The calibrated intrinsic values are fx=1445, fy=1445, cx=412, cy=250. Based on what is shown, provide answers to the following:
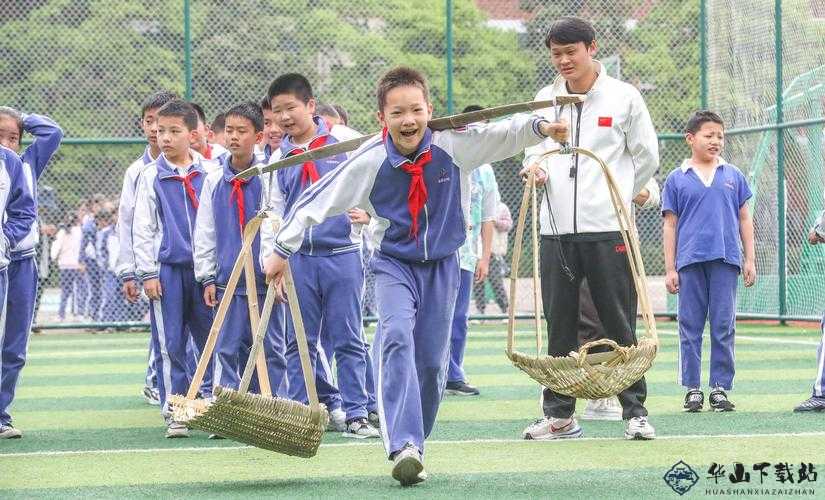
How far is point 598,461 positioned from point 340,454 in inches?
52.9

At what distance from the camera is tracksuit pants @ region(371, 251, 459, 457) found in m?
6.29

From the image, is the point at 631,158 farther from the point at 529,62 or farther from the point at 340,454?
the point at 529,62

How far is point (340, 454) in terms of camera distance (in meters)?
7.35

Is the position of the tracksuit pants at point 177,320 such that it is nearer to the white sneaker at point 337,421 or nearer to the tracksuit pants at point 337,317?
Result: the tracksuit pants at point 337,317

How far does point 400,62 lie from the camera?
696 inches

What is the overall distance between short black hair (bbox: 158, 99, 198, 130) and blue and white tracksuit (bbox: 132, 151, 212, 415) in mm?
256

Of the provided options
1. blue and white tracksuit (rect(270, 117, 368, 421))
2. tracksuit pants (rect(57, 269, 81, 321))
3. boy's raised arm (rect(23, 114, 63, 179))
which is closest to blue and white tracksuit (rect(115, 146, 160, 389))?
boy's raised arm (rect(23, 114, 63, 179))

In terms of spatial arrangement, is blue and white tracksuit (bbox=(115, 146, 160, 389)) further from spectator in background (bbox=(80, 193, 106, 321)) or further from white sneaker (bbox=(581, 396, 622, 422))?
spectator in background (bbox=(80, 193, 106, 321))

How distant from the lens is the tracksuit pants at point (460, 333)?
10648mm

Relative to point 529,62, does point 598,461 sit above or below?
below

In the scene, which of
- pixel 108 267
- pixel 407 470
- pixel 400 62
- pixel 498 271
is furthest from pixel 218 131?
pixel 498 271

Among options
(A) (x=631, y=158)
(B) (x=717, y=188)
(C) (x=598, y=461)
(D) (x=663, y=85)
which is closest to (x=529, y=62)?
(D) (x=663, y=85)

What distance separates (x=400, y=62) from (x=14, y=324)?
32.1ft

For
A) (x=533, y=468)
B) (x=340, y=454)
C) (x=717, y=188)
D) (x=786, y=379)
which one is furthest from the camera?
(x=786, y=379)
